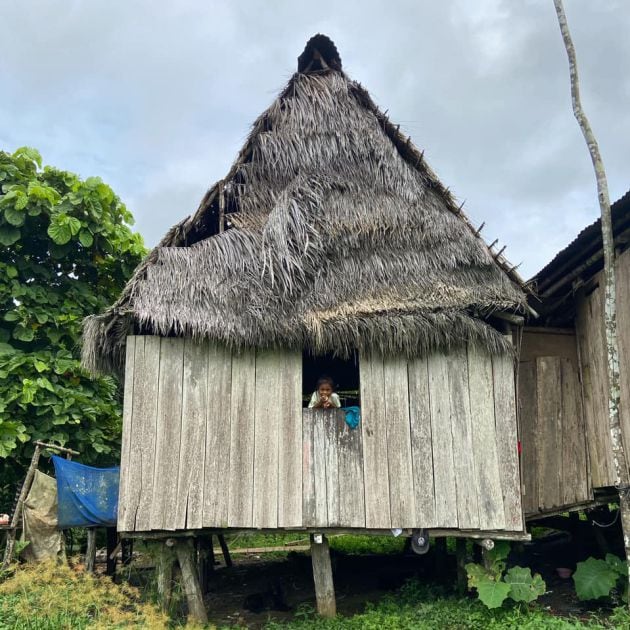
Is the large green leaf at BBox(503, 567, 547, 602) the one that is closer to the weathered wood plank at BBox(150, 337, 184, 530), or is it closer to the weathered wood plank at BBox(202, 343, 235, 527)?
the weathered wood plank at BBox(202, 343, 235, 527)

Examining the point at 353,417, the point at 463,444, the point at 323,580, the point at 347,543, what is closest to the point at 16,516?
the point at 323,580

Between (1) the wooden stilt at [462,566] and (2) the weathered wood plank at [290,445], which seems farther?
(1) the wooden stilt at [462,566]

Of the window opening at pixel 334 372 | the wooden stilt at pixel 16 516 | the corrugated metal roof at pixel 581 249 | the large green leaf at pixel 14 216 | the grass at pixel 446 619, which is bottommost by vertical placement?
the grass at pixel 446 619

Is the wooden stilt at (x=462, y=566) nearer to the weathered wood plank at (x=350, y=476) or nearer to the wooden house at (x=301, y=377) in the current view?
the wooden house at (x=301, y=377)

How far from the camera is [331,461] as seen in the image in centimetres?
691

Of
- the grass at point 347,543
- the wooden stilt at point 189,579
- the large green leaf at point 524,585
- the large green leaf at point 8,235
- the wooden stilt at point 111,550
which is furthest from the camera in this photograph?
the grass at point 347,543

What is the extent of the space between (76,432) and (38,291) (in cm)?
232

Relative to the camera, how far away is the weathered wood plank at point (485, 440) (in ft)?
21.7

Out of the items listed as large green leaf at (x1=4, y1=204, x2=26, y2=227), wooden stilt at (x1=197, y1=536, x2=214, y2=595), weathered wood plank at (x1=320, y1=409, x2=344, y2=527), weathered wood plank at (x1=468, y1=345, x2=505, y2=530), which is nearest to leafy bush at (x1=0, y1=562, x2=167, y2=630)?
wooden stilt at (x1=197, y1=536, x2=214, y2=595)

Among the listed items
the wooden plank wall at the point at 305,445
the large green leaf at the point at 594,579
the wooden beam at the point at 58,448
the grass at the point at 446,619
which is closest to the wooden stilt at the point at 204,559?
the grass at the point at 446,619

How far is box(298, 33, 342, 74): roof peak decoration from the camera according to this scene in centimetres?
878

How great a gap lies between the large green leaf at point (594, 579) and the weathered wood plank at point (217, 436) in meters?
3.79

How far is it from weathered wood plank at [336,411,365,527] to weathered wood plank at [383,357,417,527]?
31 cm

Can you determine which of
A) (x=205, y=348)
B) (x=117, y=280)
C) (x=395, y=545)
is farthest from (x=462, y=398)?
(x=117, y=280)
